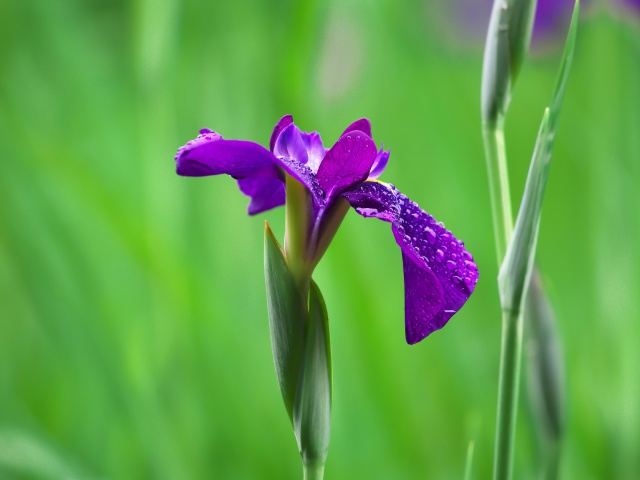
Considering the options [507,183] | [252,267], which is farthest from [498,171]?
[252,267]

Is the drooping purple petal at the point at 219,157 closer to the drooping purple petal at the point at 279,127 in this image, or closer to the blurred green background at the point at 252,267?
the drooping purple petal at the point at 279,127

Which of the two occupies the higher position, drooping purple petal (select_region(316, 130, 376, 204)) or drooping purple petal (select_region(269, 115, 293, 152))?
drooping purple petal (select_region(269, 115, 293, 152))

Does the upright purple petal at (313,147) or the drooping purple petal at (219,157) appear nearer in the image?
the drooping purple petal at (219,157)

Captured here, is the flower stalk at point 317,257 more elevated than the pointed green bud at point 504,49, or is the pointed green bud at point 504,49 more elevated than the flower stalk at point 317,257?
the pointed green bud at point 504,49

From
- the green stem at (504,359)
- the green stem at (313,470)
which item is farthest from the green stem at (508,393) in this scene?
the green stem at (313,470)

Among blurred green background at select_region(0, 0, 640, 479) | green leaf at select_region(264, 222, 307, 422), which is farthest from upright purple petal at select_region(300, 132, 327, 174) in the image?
blurred green background at select_region(0, 0, 640, 479)

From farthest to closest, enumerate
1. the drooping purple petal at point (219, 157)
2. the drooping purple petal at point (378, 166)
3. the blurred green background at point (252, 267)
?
the blurred green background at point (252, 267)
the drooping purple petal at point (378, 166)
the drooping purple petal at point (219, 157)

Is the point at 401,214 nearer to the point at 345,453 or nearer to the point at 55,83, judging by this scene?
the point at 345,453

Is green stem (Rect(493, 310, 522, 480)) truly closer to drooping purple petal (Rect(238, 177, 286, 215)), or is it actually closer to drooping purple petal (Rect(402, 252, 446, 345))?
drooping purple petal (Rect(402, 252, 446, 345))
